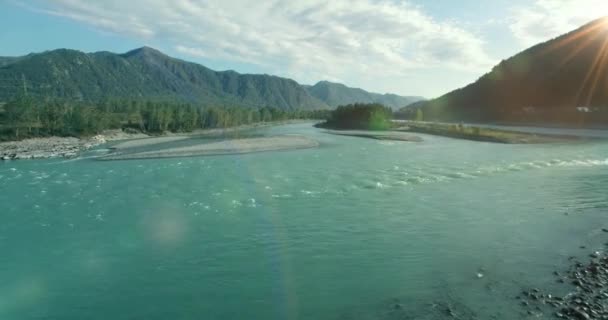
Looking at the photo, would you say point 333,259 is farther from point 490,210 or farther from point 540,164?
point 540,164

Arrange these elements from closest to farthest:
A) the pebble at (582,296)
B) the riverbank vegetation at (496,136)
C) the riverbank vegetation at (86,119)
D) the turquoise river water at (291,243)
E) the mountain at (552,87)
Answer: the pebble at (582,296) < the turquoise river water at (291,243) < the riverbank vegetation at (496,136) < the riverbank vegetation at (86,119) < the mountain at (552,87)

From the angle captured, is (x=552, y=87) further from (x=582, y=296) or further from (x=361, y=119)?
(x=582, y=296)

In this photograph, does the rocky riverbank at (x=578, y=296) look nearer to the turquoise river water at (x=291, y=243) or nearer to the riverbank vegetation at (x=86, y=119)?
the turquoise river water at (x=291, y=243)

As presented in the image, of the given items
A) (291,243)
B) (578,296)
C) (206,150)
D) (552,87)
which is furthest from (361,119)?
(578,296)

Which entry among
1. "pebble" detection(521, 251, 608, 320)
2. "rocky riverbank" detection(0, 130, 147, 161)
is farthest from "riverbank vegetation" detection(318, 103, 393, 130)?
"pebble" detection(521, 251, 608, 320)

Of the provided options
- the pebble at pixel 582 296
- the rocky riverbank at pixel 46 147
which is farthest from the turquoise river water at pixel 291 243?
the rocky riverbank at pixel 46 147

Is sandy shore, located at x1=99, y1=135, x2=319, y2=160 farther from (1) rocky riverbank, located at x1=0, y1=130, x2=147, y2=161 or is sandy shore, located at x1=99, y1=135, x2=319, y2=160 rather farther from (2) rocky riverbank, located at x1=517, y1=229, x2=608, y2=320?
(2) rocky riverbank, located at x1=517, y1=229, x2=608, y2=320
